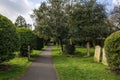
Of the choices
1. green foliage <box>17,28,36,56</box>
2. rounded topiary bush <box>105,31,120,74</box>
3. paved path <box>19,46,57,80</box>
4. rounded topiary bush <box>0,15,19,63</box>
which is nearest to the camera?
paved path <box>19,46,57,80</box>

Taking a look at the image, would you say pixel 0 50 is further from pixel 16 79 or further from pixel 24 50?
pixel 24 50

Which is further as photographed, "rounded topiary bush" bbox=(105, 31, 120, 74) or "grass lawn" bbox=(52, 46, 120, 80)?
"rounded topiary bush" bbox=(105, 31, 120, 74)

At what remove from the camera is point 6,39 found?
13.5 m

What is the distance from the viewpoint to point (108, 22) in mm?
29188

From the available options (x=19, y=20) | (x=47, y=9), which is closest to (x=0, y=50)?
(x=47, y=9)

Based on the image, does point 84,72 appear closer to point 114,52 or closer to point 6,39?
point 114,52

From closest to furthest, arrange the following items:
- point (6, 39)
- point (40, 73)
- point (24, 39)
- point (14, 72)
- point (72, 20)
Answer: point (40, 73) < point (14, 72) < point (6, 39) < point (24, 39) < point (72, 20)

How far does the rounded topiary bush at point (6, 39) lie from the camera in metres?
13.3

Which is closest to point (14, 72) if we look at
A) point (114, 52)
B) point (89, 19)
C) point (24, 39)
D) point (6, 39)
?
point (6, 39)

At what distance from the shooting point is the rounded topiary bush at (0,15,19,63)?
13289 mm

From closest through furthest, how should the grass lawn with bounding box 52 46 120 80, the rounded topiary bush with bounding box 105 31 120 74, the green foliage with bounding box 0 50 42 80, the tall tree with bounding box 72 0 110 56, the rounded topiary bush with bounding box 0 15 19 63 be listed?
1. the green foliage with bounding box 0 50 42 80
2. the grass lawn with bounding box 52 46 120 80
3. the rounded topiary bush with bounding box 105 31 120 74
4. the rounded topiary bush with bounding box 0 15 19 63
5. the tall tree with bounding box 72 0 110 56

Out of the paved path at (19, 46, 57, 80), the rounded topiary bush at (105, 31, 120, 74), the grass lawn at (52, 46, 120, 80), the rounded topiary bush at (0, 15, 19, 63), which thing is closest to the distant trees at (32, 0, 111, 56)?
the grass lawn at (52, 46, 120, 80)

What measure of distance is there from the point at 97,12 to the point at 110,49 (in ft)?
43.3

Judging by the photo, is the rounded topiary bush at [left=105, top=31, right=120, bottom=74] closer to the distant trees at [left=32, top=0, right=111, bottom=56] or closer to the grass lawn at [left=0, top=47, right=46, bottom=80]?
the grass lawn at [left=0, top=47, right=46, bottom=80]
